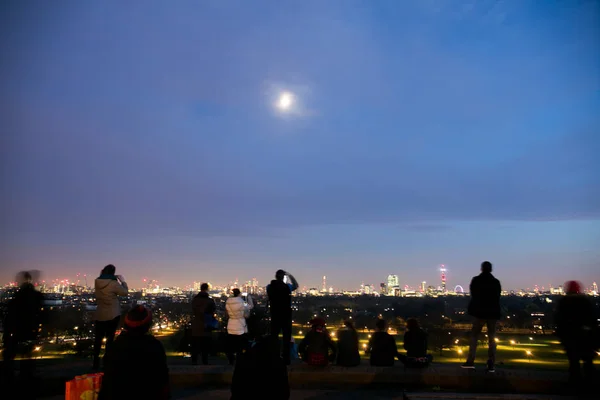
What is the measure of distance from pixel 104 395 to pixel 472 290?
769 cm

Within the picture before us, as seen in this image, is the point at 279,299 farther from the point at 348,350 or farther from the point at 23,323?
the point at 23,323

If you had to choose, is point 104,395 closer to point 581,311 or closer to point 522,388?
point 522,388

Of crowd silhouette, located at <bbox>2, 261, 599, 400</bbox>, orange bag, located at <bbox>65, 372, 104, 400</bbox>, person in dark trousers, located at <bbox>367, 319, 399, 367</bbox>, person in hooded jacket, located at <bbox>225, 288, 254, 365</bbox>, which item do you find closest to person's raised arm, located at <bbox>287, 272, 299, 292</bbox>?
crowd silhouette, located at <bbox>2, 261, 599, 400</bbox>

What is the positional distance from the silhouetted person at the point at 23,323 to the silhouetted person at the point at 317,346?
5645 mm

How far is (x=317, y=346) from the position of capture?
9.08 meters

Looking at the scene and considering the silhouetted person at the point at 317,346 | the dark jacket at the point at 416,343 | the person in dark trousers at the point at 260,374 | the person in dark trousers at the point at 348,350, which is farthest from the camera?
the dark jacket at the point at 416,343

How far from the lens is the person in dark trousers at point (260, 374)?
4.33 m

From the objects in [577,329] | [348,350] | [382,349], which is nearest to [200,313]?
[348,350]

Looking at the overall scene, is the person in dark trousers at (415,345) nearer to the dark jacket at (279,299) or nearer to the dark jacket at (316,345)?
the dark jacket at (316,345)

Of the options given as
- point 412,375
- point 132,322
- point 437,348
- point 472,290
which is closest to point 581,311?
point 472,290

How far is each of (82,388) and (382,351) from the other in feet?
20.4

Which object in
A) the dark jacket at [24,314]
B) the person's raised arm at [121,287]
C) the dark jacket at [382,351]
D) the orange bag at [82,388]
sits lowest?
the dark jacket at [382,351]

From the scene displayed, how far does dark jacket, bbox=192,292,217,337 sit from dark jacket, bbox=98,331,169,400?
266 inches

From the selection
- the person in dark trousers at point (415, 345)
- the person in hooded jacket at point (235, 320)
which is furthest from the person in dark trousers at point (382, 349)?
the person in hooded jacket at point (235, 320)
